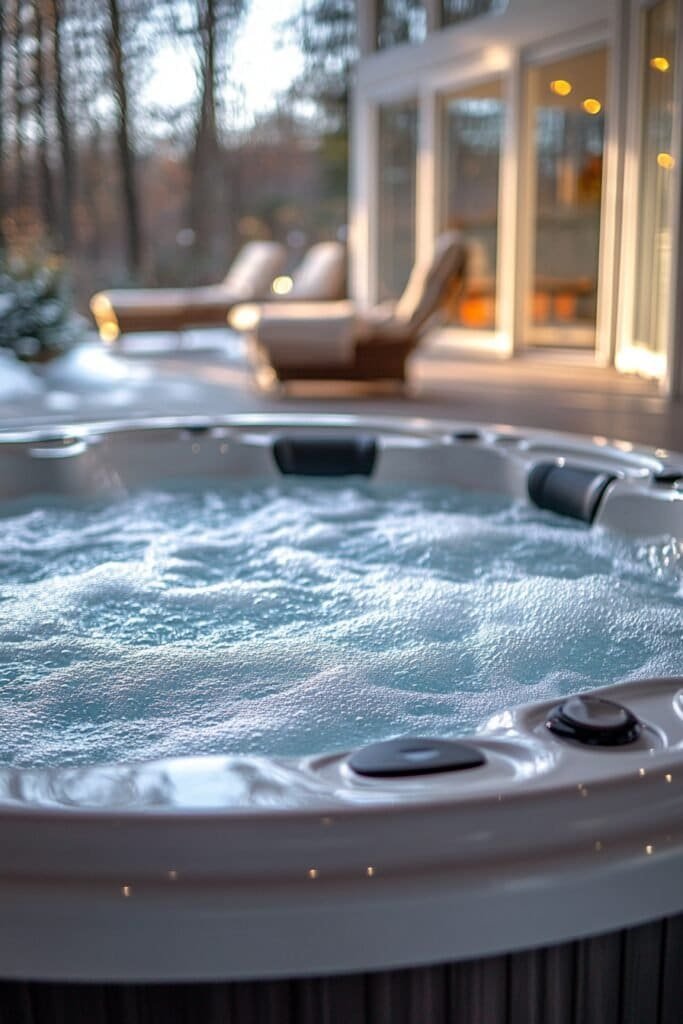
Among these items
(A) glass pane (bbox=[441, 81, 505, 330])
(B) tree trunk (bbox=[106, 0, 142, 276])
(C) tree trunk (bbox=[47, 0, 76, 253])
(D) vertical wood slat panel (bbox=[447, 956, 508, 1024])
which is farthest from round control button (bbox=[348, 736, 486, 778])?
(C) tree trunk (bbox=[47, 0, 76, 253])

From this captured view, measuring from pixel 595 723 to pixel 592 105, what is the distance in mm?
6014

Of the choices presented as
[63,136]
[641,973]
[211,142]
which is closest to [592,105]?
[211,142]

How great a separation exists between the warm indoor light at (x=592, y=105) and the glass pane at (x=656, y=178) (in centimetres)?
61

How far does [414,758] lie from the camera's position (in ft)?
3.65

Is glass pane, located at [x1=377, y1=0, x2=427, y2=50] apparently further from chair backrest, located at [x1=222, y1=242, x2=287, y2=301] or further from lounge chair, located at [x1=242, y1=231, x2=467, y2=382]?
lounge chair, located at [x1=242, y1=231, x2=467, y2=382]

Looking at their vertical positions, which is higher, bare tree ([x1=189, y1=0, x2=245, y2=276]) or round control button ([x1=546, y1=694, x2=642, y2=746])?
bare tree ([x1=189, y1=0, x2=245, y2=276])

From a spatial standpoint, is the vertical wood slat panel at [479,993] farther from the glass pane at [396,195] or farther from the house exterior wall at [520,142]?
the glass pane at [396,195]

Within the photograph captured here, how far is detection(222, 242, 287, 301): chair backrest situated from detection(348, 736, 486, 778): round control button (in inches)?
272

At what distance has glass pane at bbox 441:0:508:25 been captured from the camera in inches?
273

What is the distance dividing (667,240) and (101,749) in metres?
4.88

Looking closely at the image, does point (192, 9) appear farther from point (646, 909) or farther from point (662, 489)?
point (646, 909)

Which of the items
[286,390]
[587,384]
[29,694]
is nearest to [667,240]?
[587,384]

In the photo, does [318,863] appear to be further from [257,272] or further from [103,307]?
[257,272]

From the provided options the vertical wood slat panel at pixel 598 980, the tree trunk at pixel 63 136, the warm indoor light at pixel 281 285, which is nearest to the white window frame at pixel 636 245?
the warm indoor light at pixel 281 285
